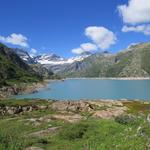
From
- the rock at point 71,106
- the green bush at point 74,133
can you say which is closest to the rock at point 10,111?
the rock at point 71,106

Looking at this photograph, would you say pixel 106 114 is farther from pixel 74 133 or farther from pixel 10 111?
pixel 74 133

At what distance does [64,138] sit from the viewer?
25828 mm

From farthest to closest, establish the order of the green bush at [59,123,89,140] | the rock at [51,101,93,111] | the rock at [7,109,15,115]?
the rock at [51,101,93,111] → the rock at [7,109,15,115] → the green bush at [59,123,89,140]

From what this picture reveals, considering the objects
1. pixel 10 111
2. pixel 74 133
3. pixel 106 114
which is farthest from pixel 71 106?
pixel 74 133

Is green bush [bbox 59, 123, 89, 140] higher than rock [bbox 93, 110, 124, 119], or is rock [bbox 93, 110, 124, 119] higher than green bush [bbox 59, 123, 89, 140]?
green bush [bbox 59, 123, 89, 140]

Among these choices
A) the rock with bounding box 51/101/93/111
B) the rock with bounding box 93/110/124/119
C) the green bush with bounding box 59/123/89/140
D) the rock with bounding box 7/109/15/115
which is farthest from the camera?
the rock with bounding box 51/101/93/111

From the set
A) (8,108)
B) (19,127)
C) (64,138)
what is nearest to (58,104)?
(8,108)

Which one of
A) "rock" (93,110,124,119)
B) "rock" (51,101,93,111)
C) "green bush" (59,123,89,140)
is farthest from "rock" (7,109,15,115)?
"green bush" (59,123,89,140)

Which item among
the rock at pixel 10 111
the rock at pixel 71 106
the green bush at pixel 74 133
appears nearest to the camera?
the green bush at pixel 74 133

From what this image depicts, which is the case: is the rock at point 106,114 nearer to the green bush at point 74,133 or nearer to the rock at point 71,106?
the rock at point 71,106

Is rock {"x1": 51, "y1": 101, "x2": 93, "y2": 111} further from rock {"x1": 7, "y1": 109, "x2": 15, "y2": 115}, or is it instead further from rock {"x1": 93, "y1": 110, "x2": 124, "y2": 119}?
rock {"x1": 7, "y1": 109, "x2": 15, "y2": 115}

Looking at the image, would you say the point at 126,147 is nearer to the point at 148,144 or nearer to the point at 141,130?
the point at 148,144

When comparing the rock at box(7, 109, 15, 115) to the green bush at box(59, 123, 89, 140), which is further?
the rock at box(7, 109, 15, 115)

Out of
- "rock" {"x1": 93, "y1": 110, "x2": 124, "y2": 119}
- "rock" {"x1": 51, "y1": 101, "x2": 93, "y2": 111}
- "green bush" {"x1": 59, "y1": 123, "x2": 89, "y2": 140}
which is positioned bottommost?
"rock" {"x1": 93, "y1": 110, "x2": 124, "y2": 119}
